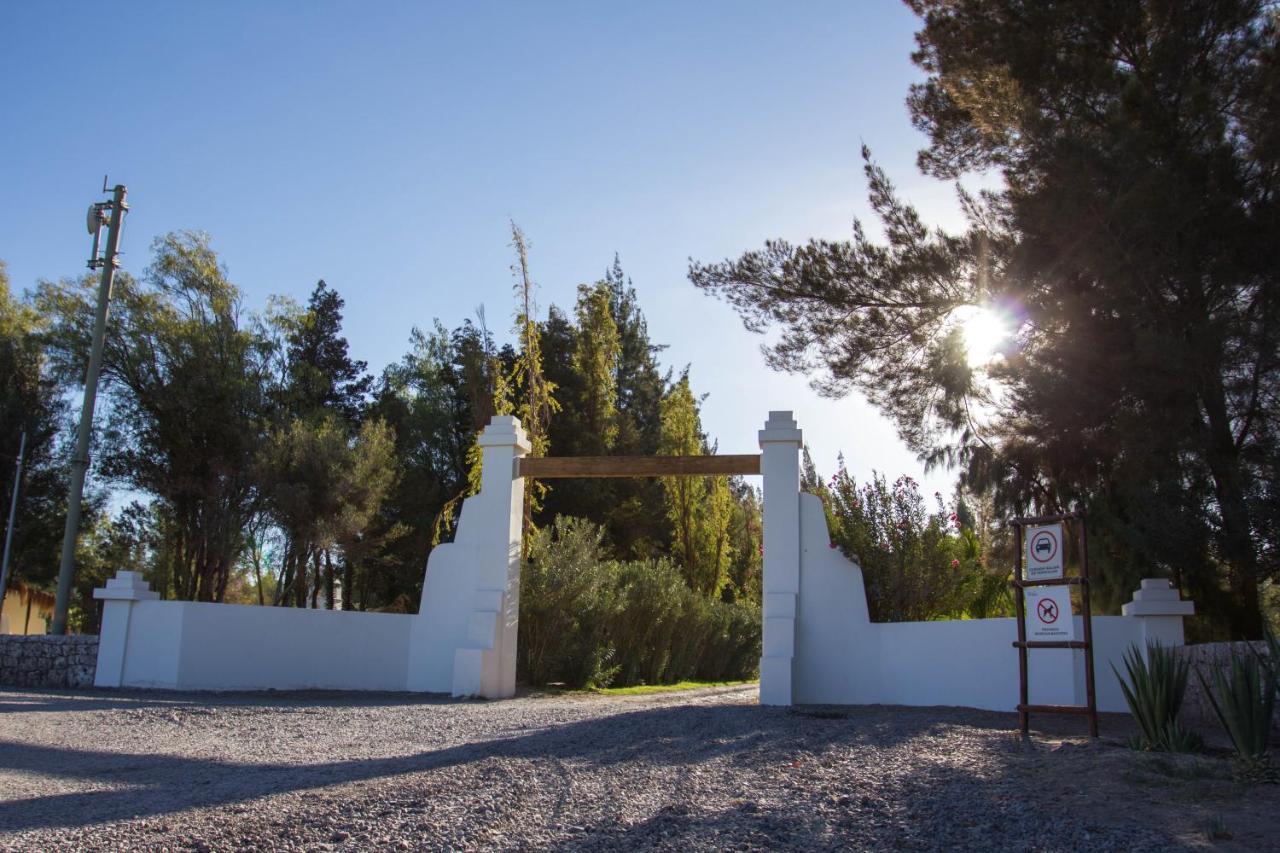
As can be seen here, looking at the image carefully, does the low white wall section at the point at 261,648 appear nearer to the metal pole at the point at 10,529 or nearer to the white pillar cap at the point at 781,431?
the white pillar cap at the point at 781,431

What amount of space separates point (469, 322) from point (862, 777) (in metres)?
24.5

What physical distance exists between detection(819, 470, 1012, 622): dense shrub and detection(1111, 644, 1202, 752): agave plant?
4.74 meters

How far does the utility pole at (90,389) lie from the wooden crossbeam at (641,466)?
7.40 metres

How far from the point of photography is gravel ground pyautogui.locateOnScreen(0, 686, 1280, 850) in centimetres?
394

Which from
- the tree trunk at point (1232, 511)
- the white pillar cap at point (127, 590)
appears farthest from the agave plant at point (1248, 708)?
the white pillar cap at point (127, 590)

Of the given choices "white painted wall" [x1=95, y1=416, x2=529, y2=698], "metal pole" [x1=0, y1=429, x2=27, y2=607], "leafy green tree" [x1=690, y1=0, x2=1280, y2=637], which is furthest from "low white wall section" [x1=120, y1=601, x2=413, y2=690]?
"metal pole" [x1=0, y1=429, x2=27, y2=607]

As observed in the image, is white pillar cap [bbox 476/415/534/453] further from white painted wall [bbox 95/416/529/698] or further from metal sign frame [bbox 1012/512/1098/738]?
metal sign frame [bbox 1012/512/1098/738]

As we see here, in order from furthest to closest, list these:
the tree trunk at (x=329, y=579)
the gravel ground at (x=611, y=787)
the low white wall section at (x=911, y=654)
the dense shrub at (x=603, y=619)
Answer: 1. the tree trunk at (x=329, y=579)
2. the dense shrub at (x=603, y=619)
3. the low white wall section at (x=911, y=654)
4. the gravel ground at (x=611, y=787)

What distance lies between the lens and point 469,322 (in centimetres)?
2834

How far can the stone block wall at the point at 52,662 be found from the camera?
38.5ft

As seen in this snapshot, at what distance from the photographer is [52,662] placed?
11914 mm

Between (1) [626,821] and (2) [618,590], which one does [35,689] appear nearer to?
(2) [618,590]

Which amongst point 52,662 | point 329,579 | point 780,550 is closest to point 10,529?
point 329,579

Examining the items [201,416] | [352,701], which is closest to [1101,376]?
A: [352,701]
